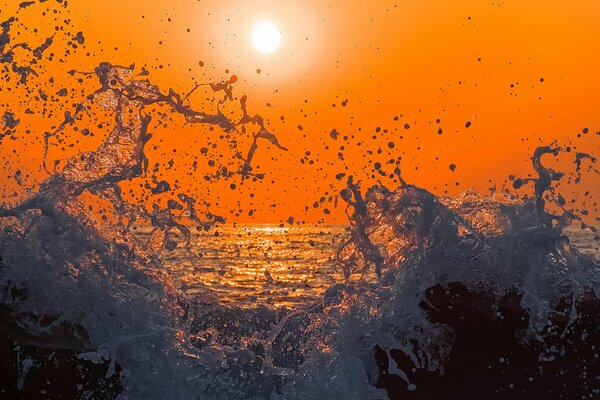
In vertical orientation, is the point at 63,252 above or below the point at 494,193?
below

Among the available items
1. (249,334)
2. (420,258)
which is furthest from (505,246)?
(249,334)

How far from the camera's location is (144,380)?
582cm

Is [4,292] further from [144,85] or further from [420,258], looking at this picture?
[420,258]

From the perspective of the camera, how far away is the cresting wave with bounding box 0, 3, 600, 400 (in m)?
5.83

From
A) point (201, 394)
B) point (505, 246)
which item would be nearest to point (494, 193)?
point (505, 246)

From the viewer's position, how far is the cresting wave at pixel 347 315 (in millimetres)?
5828

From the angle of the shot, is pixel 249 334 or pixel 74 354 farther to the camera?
pixel 249 334

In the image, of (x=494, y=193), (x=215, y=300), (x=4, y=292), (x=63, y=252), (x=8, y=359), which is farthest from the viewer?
(x=494, y=193)

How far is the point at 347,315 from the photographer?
21.6 feet

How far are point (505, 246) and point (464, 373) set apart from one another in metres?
1.68

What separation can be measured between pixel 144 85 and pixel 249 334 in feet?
10.8

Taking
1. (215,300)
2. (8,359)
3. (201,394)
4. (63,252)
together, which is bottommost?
(201,394)

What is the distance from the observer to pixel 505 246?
277 inches

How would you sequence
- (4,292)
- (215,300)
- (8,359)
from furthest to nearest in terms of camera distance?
(215,300) < (4,292) < (8,359)
